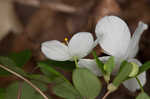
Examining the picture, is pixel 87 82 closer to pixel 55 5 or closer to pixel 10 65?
pixel 10 65

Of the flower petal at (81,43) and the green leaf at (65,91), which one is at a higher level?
the flower petal at (81,43)

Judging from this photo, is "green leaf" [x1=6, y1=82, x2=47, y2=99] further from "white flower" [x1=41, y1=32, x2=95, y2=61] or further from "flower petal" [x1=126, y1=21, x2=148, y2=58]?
"flower petal" [x1=126, y1=21, x2=148, y2=58]

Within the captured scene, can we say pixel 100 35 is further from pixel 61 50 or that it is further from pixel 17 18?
pixel 17 18

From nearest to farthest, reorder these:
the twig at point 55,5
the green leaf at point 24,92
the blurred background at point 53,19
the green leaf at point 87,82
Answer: the green leaf at point 87,82, the green leaf at point 24,92, the blurred background at point 53,19, the twig at point 55,5

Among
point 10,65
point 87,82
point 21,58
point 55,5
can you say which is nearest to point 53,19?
point 55,5

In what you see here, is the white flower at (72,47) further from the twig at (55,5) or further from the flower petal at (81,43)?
the twig at (55,5)

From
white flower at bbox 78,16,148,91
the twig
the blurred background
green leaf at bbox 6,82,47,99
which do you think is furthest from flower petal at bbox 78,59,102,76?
the twig

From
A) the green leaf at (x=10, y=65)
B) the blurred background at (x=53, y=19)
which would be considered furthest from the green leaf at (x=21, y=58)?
the blurred background at (x=53, y=19)
